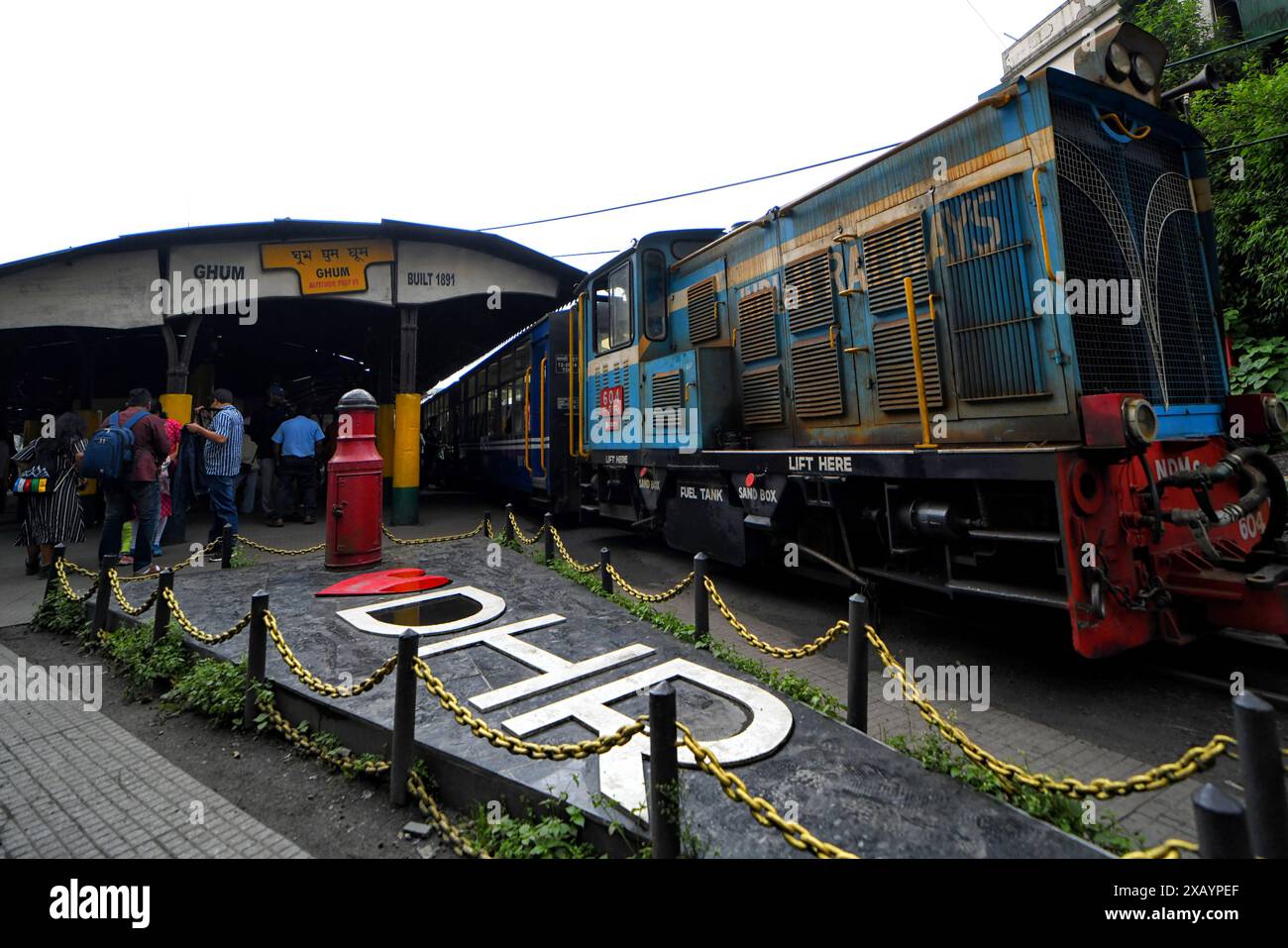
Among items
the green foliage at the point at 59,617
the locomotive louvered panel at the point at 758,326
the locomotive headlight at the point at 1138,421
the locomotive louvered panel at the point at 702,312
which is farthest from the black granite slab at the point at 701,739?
the locomotive louvered panel at the point at 702,312

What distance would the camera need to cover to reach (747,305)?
663cm

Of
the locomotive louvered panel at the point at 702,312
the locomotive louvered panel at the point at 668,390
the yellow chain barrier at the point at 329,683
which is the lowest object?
the yellow chain barrier at the point at 329,683

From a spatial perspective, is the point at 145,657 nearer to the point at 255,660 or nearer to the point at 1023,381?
the point at 255,660

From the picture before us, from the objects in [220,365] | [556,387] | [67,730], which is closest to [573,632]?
[67,730]

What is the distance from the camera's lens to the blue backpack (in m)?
6.21

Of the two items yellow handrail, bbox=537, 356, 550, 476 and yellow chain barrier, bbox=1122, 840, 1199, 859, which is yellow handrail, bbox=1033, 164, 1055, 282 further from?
yellow handrail, bbox=537, 356, 550, 476

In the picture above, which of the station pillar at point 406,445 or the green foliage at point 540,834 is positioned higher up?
the station pillar at point 406,445

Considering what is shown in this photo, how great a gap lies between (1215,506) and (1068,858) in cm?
350

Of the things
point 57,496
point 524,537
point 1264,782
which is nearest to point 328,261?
point 57,496

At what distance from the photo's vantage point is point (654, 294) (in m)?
7.92

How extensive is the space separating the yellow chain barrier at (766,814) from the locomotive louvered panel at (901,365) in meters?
3.58

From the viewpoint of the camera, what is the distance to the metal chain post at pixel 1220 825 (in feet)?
4.73

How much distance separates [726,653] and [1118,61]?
5.10 metres

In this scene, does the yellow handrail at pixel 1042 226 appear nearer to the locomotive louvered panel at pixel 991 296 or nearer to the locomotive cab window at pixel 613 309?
the locomotive louvered panel at pixel 991 296
